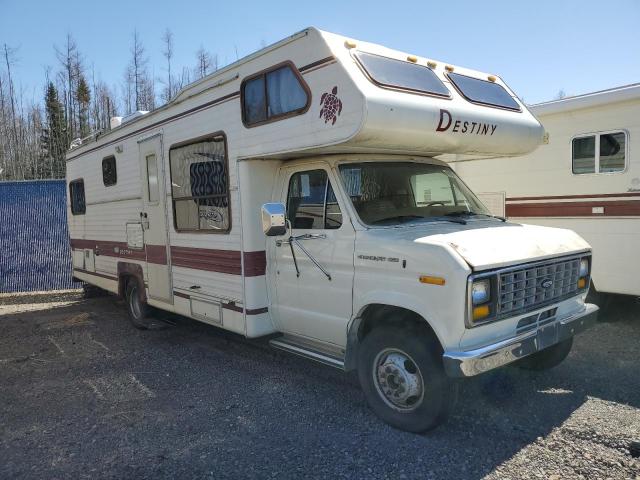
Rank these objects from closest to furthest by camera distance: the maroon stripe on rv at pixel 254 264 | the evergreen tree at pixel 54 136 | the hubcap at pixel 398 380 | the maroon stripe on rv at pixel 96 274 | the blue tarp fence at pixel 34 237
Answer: the hubcap at pixel 398 380 < the maroon stripe on rv at pixel 254 264 < the maroon stripe on rv at pixel 96 274 < the blue tarp fence at pixel 34 237 < the evergreen tree at pixel 54 136

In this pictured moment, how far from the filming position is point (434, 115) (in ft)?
13.2

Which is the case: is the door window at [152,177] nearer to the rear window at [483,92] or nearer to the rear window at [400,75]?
the rear window at [400,75]

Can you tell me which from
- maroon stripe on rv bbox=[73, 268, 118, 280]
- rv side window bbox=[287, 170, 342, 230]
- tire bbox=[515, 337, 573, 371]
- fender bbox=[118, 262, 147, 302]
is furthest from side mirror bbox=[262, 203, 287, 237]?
maroon stripe on rv bbox=[73, 268, 118, 280]

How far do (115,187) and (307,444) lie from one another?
5215 millimetres

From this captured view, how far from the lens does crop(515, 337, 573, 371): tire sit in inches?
184

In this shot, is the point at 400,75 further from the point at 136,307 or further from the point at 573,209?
the point at 136,307

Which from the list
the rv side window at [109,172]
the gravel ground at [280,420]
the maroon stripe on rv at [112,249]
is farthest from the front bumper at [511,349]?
the rv side window at [109,172]

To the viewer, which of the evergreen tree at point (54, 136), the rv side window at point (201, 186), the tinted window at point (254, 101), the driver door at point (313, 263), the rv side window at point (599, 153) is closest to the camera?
the driver door at point (313, 263)

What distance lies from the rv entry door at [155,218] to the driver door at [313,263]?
6.70 ft

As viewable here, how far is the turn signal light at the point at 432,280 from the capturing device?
336cm

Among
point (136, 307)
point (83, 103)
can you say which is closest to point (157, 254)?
point (136, 307)

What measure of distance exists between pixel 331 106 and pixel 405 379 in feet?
6.90

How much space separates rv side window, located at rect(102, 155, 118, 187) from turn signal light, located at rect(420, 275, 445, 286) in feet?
17.8

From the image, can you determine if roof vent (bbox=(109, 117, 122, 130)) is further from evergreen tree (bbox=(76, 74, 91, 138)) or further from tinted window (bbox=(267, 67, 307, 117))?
evergreen tree (bbox=(76, 74, 91, 138))
